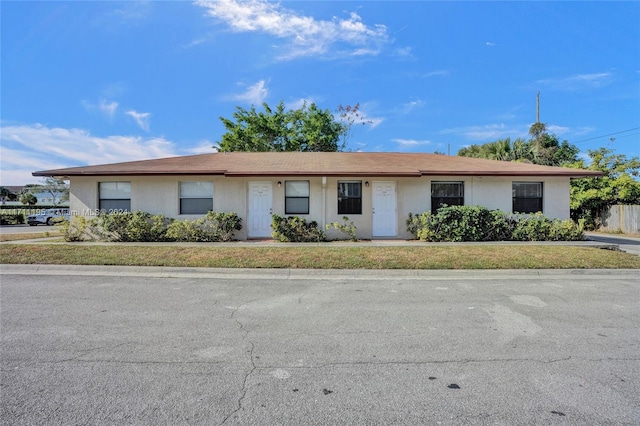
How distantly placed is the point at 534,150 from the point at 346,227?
21219 mm

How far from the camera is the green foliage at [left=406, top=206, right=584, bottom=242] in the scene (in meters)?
12.9

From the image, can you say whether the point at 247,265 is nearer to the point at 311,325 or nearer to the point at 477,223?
the point at 311,325

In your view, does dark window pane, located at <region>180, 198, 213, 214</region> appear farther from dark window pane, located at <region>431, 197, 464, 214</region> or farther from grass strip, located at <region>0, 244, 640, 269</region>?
dark window pane, located at <region>431, 197, 464, 214</region>

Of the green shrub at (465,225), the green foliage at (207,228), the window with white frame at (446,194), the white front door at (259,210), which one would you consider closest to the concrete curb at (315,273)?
the green foliage at (207,228)

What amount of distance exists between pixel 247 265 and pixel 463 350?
233 inches

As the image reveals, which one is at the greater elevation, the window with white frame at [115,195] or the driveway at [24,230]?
the window with white frame at [115,195]

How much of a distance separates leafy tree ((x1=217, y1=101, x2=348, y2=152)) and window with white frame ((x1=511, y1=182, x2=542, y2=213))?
61.2ft

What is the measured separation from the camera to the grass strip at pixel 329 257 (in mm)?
8859

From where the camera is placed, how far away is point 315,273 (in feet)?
27.8

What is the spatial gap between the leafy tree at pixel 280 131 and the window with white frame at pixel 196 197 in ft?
57.1

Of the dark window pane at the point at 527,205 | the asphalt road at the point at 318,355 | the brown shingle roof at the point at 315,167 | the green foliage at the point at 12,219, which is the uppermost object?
the brown shingle roof at the point at 315,167

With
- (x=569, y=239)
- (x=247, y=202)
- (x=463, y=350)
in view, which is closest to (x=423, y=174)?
(x=569, y=239)

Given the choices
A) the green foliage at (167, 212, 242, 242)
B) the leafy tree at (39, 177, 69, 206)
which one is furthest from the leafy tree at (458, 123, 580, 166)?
the leafy tree at (39, 177, 69, 206)

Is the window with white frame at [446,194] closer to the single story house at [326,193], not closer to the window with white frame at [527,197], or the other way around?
the single story house at [326,193]
